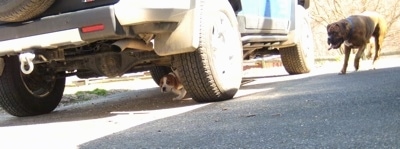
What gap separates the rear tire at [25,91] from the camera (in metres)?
5.10

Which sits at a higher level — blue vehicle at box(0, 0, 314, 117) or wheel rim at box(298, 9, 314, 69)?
blue vehicle at box(0, 0, 314, 117)

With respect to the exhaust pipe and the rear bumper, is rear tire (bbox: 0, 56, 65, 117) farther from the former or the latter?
the exhaust pipe

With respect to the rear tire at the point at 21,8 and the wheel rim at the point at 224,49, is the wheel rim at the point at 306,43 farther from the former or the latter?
the rear tire at the point at 21,8

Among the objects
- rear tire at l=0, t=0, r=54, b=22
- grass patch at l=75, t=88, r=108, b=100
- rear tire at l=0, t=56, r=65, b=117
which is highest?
rear tire at l=0, t=0, r=54, b=22

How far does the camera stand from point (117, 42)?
423 cm

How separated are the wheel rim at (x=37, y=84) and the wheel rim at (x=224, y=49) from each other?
1803mm

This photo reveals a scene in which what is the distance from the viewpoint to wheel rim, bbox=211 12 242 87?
4734mm

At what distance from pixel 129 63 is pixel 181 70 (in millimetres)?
548

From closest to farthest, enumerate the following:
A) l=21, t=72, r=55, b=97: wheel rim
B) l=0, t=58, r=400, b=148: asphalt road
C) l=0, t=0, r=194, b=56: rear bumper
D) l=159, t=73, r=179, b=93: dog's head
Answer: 1. l=0, t=58, r=400, b=148: asphalt road
2. l=0, t=0, r=194, b=56: rear bumper
3. l=21, t=72, r=55, b=97: wheel rim
4. l=159, t=73, r=179, b=93: dog's head

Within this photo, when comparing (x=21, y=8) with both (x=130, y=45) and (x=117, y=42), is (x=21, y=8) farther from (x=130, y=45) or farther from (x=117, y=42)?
(x=130, y=45)

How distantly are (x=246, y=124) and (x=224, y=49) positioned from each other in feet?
5.61

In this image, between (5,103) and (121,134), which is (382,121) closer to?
(121,134)

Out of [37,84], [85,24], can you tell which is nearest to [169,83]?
[37,84]

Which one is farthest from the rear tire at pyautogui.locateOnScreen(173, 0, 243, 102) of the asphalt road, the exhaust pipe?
the exhaust pipe
